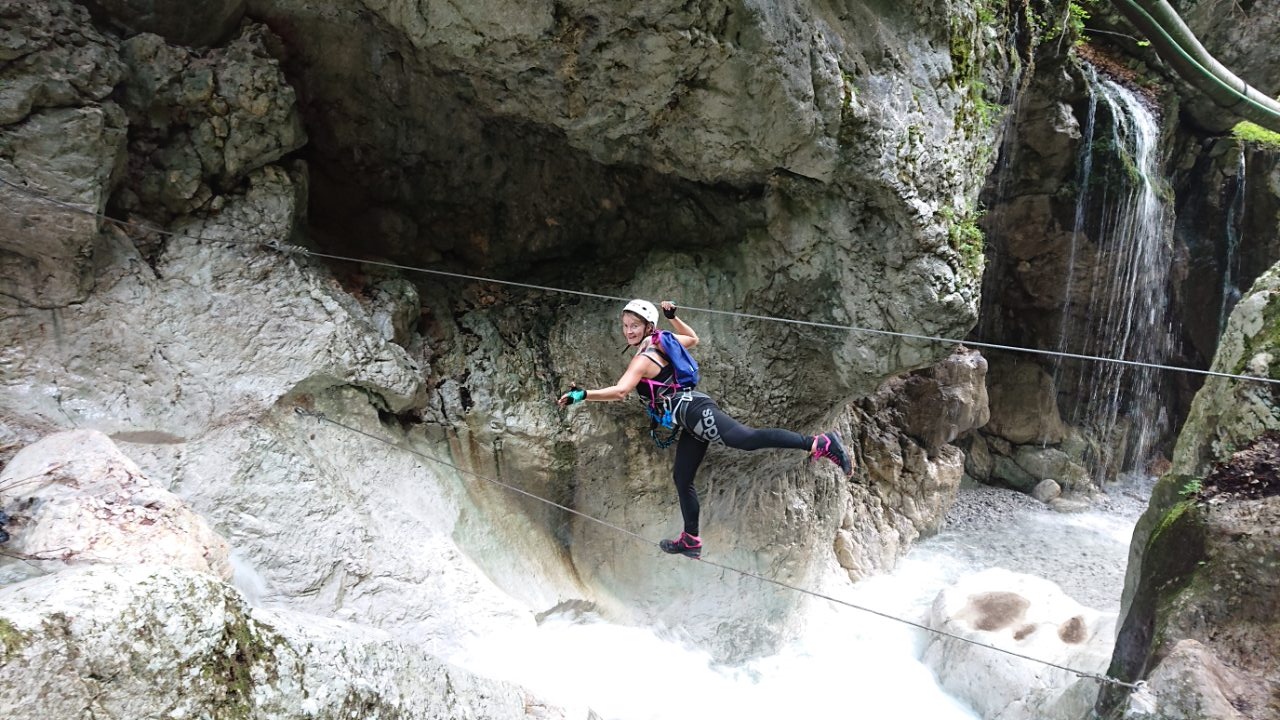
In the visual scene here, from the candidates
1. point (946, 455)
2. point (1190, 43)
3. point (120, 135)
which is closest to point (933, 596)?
point (946, 455)

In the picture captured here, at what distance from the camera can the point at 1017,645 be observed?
7.38m

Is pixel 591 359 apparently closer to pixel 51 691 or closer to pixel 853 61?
pixel 853 61

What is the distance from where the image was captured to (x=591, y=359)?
7051 millimetres

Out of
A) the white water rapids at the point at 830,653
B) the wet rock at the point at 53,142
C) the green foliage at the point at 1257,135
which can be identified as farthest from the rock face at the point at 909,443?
the wet rock at the point at 53,142

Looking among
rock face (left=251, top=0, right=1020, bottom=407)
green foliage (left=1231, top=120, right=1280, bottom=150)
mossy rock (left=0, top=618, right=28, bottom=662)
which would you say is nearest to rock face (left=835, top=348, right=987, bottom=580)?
rock face (left=251, top=0, right=1020, bottom=407)

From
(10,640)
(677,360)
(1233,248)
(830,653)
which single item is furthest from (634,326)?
(1233,248)

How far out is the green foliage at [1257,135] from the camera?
484 inches

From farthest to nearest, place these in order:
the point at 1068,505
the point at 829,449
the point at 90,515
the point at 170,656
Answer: the point at 1068,505 < the point at 829,449 < the point at 90,515 < the point at 170,656

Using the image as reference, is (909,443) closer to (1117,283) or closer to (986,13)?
(1117,283)

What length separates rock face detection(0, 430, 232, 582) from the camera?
10.6ft

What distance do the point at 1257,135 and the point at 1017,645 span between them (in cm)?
1123

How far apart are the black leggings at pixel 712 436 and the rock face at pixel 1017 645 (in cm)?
348

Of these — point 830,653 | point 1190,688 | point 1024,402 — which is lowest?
point 830,653

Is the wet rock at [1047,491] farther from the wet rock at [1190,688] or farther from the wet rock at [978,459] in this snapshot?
the wet rock at [1190,688]
